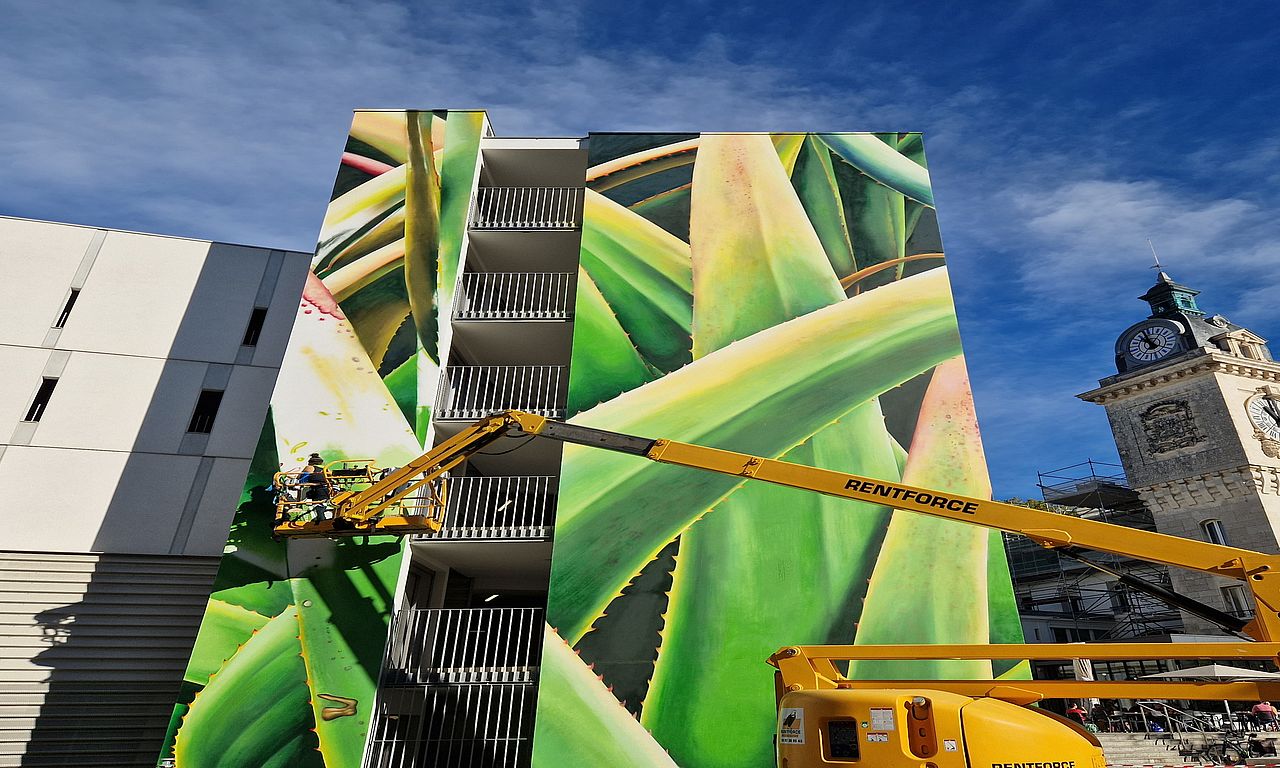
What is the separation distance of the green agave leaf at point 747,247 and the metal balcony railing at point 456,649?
6.39 meters

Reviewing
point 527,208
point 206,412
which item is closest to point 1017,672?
point 527,208

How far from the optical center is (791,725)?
25.3ft

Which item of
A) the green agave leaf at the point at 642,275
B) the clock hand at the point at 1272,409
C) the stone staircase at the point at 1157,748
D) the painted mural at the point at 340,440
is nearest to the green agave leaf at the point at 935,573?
the green agave leaf at the point at 642,275

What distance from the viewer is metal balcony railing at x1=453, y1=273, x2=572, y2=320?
16.4 m

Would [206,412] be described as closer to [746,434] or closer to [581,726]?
[581,726]

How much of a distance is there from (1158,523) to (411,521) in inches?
1445

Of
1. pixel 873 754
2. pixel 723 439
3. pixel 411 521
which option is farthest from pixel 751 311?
pixel 873 754

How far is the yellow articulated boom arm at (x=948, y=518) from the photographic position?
23.6 ft

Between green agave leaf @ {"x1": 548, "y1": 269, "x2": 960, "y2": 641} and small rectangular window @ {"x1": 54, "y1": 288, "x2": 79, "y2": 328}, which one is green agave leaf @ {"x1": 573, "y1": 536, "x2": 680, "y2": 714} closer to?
green agave leaf @ {"x1": 548, "y1": 269, "x2": 960, "y2": 641}

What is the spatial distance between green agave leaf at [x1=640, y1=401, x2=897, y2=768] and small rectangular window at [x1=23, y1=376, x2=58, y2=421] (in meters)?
14.2

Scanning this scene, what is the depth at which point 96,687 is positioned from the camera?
13.9m

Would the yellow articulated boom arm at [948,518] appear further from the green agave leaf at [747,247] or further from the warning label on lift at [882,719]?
the green agave leaf at [747,247]

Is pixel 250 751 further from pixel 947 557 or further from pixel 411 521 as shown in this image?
pixel 947 557

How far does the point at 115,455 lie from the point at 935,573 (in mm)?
16667
